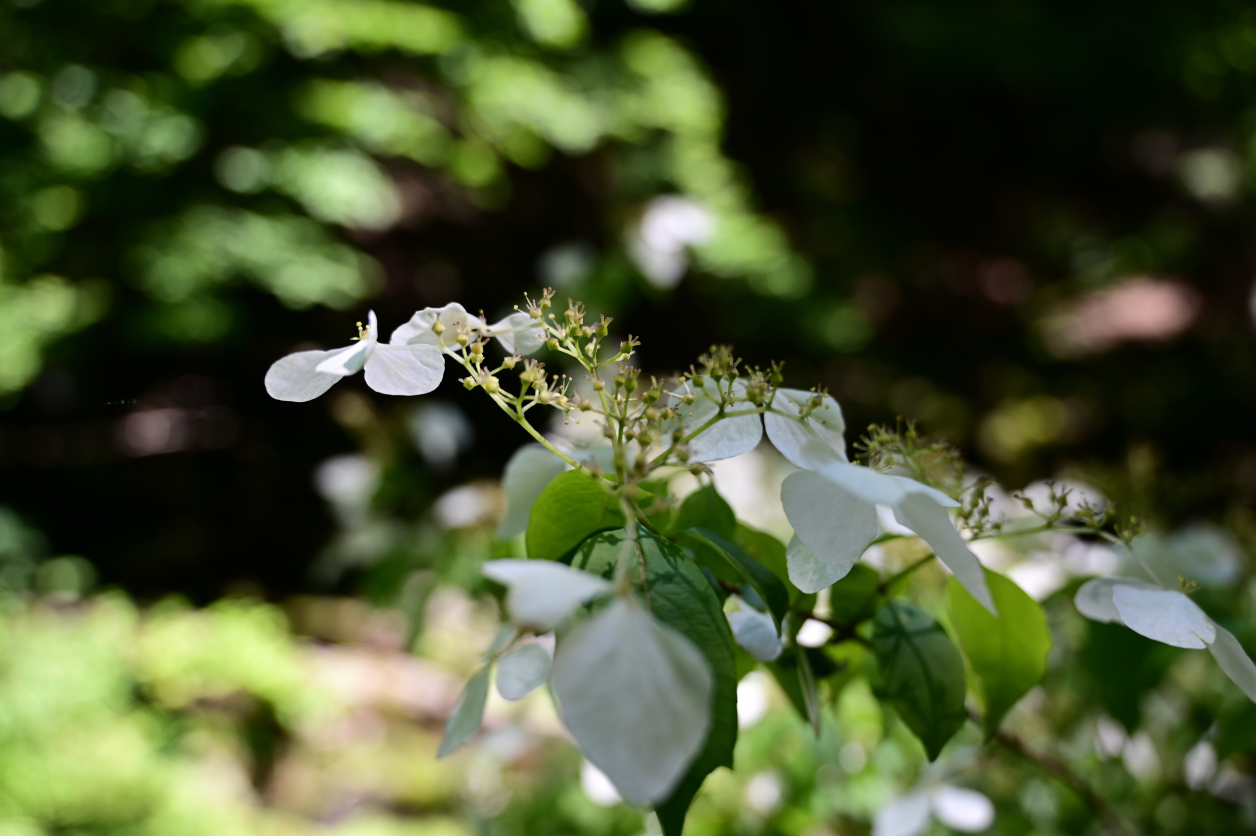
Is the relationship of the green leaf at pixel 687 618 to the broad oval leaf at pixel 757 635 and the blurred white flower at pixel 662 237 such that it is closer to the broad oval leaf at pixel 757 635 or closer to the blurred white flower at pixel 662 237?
the broad oval leaf at pixel 757 635

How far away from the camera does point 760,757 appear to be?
0.71 metres

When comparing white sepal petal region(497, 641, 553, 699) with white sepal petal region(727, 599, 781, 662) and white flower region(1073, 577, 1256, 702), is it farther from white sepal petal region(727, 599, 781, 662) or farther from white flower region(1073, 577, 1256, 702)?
white flower region(1073, 577, 1256, 702)

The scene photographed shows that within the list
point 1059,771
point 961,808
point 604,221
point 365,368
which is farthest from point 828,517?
point 604,221

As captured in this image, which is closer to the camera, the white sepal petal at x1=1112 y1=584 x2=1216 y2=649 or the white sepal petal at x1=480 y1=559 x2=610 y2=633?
the white sepal petal at x1=480 y1=559 x2=610 y2=633

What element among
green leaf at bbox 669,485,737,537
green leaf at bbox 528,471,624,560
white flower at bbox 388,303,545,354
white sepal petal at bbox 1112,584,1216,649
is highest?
white flower at bbox 388,303,545,354

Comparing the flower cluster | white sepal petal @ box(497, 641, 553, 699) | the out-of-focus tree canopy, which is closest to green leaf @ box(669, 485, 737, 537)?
the flower cluster

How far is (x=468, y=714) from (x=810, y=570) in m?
0.16

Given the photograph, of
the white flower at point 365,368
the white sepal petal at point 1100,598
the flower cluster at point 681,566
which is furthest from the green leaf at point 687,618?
the white sepal petal at point 1100,598

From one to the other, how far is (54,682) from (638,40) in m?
2.37

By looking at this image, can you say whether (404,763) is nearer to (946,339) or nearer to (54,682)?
(54,682)

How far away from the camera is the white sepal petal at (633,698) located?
0.20 meters

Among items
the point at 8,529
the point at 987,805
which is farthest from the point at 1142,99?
the point at 8,529

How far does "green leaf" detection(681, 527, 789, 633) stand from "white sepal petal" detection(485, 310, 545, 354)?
12 cm

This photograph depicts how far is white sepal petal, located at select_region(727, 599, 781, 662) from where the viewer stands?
0.33 m
